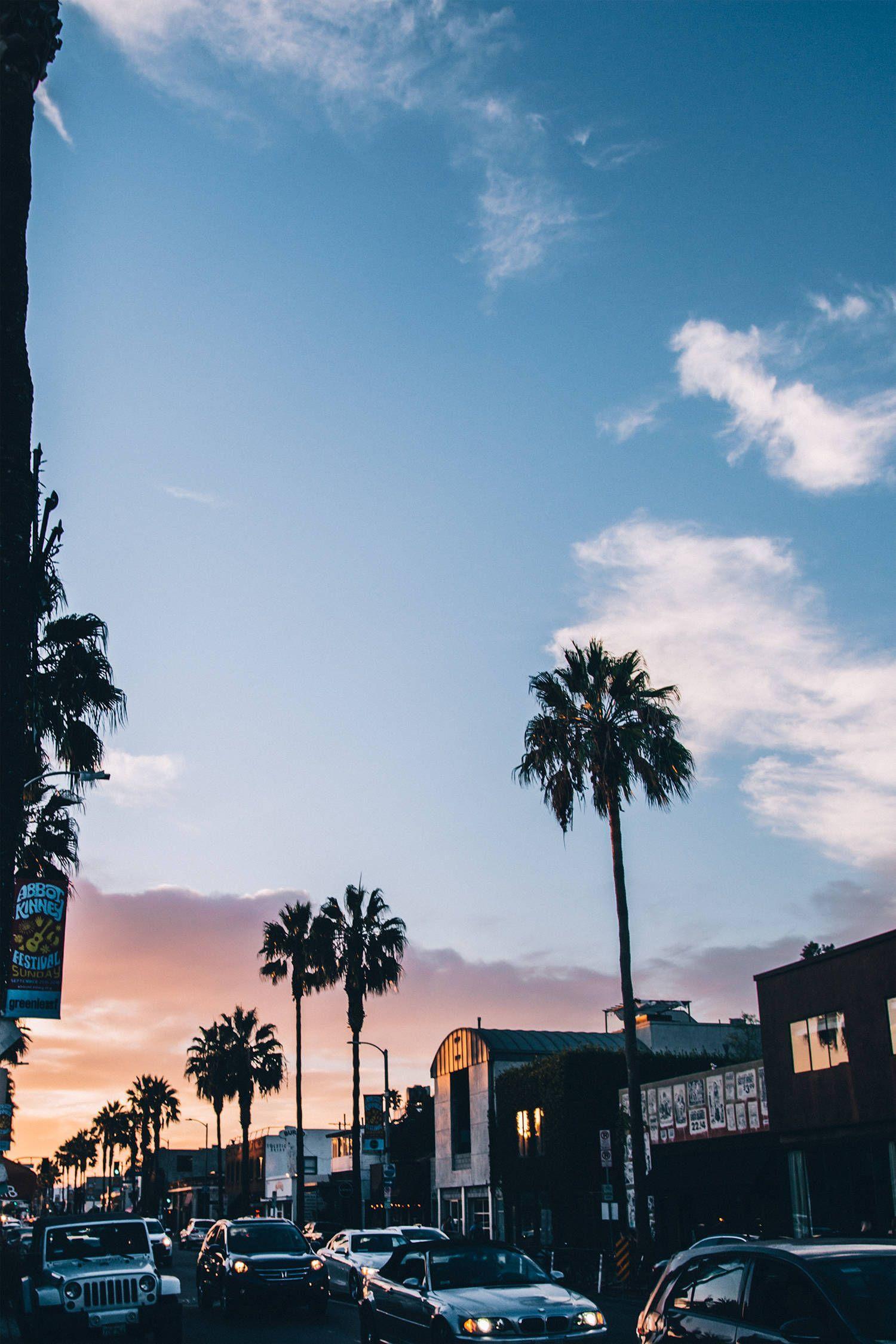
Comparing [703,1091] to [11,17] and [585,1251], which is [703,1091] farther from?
[11,17]

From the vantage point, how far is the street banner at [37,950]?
15781 mm

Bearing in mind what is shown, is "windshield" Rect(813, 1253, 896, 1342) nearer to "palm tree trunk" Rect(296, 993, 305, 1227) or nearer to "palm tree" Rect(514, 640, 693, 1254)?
"palm tree" Rect(514, 640, 693, 1254)

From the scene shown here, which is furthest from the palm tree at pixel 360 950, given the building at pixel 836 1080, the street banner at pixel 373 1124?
the building at pixel 836 1080

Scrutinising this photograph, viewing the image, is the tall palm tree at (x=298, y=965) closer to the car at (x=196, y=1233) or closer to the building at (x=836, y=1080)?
the car at (x=196, y=1233)

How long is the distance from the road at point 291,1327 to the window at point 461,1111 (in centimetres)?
2838

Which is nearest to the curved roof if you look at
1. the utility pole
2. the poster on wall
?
the poster on wall

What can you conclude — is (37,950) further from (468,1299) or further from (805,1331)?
(805,1331)

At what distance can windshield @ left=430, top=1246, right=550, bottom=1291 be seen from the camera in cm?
1347

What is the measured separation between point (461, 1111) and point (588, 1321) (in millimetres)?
43627

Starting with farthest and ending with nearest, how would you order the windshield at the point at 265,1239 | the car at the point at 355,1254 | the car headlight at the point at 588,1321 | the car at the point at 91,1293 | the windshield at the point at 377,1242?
the windshield at the point at 377,1242 < the car at the point at 355,1254 < the windshield at the point at 265,1239 < the car at the point at 91,1293 < the car headlight at the point at 588,1321

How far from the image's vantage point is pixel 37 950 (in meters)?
16.1

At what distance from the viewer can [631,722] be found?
102ft

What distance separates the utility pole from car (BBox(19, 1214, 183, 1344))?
Answer: 24.6ft

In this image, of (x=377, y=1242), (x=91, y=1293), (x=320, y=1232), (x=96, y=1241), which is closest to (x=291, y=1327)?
(x=96, y=1241)
